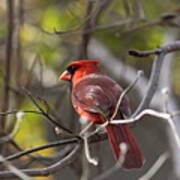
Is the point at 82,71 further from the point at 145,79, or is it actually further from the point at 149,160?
the point at 149,160

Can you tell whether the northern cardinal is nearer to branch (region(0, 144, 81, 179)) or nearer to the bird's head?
the bird's head

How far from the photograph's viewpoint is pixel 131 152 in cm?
343

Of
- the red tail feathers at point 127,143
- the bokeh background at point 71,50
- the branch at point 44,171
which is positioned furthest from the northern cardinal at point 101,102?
the bokeh background at point 71,50

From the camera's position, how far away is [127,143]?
3.53 m

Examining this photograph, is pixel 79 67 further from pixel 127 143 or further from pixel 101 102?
pixel 127 143

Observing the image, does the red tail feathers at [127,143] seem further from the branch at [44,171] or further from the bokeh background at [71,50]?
the bokeh background at [71,50]

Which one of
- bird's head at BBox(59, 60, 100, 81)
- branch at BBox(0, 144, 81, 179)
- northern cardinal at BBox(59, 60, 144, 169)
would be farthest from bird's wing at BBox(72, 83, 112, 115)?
branch at BBox(0, 144, 81, 179)

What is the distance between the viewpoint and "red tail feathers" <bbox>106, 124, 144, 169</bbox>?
133 inches

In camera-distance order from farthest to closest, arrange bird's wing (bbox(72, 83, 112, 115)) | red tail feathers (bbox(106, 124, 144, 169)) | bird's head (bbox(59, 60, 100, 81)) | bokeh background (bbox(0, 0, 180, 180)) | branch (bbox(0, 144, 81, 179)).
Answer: bokeh background (bbox(0, 0, 180, 180)) → bird's head (bbox(59, 60, 100, 81)) → bird's wing (bbox(72, 83, 112, 115)) → red tail feathers (bbox(106, 124, 144, 169)) → branch (bbox(0, 144, 81, 179))

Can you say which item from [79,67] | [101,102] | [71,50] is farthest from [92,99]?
[71,50]

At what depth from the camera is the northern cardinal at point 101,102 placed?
11.4 feet

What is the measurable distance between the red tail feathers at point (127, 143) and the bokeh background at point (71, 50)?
39.5 inches

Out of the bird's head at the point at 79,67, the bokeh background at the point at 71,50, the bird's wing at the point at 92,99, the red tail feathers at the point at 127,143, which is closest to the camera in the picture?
the red tail feathers at the point at 127,143

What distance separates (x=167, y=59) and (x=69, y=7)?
33.9 inches
